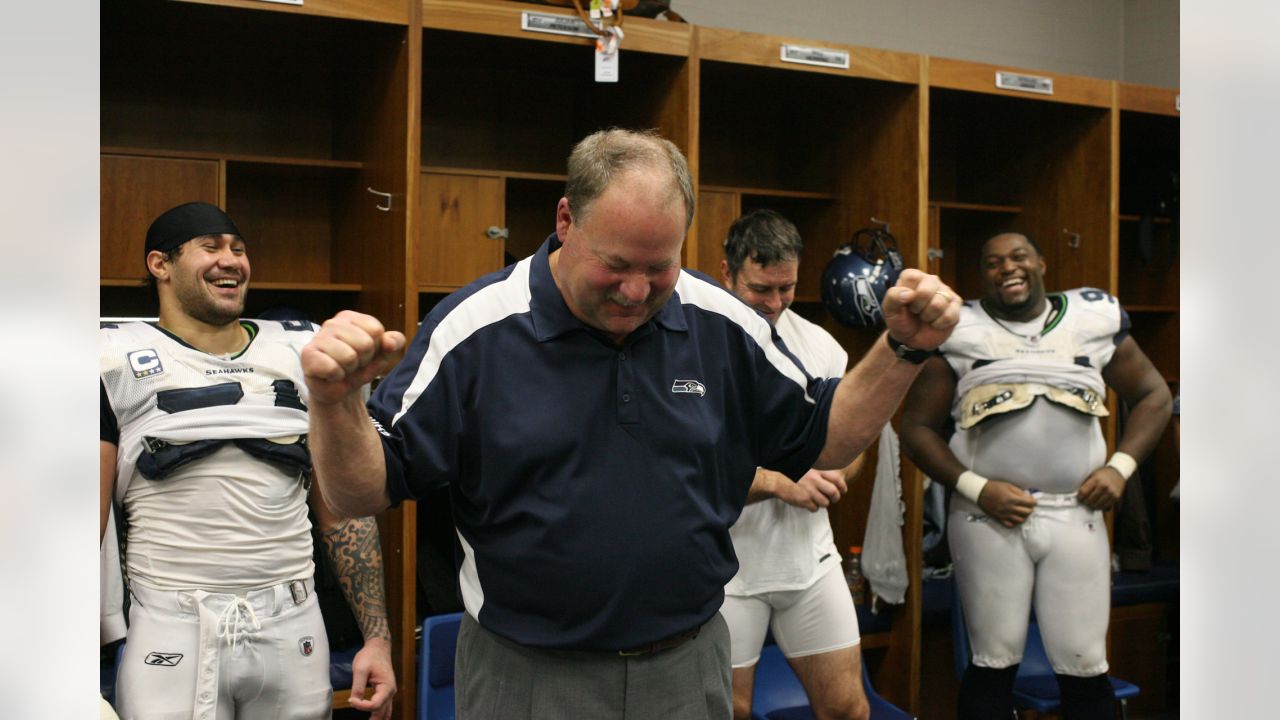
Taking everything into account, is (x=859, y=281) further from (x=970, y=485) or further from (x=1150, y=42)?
(x=1150, y=42)

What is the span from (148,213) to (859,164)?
8.29 feet

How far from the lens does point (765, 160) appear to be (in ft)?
14.4

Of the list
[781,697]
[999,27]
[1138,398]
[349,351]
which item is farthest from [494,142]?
[349,351]

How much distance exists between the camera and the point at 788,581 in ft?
8.83

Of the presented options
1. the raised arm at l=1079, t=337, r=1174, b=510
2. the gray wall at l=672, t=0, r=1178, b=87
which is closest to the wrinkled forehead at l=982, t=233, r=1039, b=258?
the raised arm at l=1079, t=337, r=1174, b=510

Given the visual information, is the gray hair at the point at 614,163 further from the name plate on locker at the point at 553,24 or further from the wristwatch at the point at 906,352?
the name plate on locker at the point at 553,24

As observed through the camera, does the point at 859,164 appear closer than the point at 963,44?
Yes

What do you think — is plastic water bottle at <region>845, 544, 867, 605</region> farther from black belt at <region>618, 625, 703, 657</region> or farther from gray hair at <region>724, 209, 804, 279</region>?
black belt at <region>618, 625, 703, 657</region>

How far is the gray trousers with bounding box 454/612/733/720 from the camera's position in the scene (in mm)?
1510

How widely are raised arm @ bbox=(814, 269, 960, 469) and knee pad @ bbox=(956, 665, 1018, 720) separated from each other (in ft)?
6.03

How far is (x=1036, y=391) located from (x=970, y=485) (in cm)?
36
